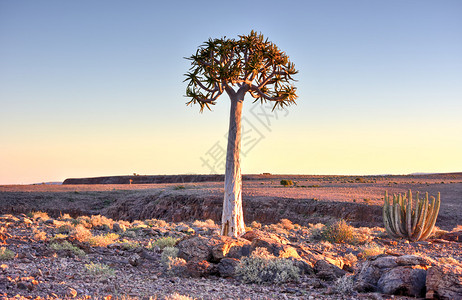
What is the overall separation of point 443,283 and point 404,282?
69 centimetres

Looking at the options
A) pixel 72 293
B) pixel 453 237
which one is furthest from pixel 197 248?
pixel 453 237

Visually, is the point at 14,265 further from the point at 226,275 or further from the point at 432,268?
the point at 432,268

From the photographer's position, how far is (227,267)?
31.4ft

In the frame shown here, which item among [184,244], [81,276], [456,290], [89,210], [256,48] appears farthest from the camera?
[89,210]

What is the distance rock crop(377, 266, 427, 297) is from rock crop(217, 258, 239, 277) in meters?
3.35

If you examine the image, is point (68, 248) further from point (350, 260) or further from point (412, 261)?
point (412, 261)

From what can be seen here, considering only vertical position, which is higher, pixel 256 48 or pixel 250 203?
pixel 256 48

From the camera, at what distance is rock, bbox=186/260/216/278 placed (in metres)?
9.42

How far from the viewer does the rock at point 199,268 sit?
9422 mm

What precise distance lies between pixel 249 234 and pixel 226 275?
314 cm

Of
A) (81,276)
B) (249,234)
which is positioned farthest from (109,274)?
(249,234)

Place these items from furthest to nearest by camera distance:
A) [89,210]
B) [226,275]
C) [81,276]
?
[89,210] → [226,275] → [81,276]

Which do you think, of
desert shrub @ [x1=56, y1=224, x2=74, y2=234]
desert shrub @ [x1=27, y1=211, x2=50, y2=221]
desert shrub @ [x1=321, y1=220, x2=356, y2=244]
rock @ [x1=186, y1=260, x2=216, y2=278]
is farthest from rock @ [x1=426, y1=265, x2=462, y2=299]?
desert shrub @ [x1=27, y1=211, x2=50, y2=221]

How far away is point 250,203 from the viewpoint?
32.1 m
